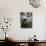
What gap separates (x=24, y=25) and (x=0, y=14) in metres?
0.96

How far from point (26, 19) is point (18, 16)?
0.31 metres

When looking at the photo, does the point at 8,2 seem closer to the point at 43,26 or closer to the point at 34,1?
the point at 34,1

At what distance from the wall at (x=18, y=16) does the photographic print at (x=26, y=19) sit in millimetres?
111

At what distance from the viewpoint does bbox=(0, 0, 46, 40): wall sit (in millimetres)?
4814

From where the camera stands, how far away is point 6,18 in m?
A: 4.80

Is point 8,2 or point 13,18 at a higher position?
point 8,2

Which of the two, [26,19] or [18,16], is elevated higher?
[18,16]

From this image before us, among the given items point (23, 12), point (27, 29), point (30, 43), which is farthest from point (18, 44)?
point (23, 12)

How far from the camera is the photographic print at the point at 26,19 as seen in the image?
485 cm

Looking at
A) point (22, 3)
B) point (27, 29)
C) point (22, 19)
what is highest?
point (22, 3)

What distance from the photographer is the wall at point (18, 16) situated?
15.8 ft

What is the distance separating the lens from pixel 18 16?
15.9 feet

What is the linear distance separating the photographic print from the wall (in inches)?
4.4

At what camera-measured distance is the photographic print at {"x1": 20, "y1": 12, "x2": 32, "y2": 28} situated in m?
4.85
